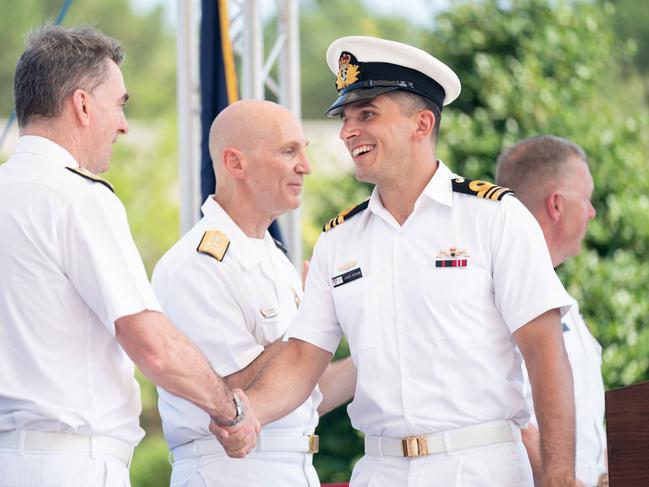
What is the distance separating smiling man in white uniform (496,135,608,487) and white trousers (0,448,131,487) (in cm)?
174

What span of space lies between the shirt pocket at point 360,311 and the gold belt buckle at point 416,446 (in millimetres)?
274

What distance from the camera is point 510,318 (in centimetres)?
293

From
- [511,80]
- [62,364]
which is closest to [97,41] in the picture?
[62,364]

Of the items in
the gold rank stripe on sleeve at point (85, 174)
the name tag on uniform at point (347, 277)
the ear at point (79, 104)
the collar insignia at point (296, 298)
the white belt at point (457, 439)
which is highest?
the ear at point (79, 104)

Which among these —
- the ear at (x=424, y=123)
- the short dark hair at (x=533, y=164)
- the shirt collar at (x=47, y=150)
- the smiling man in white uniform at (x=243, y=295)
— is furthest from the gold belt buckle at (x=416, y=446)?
the short dark hair at (x=533, y=164)

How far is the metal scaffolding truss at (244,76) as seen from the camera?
4.71m

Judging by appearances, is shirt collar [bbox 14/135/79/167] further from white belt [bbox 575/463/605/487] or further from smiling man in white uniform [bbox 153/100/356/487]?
white belt [bbox 575/463/605/487]

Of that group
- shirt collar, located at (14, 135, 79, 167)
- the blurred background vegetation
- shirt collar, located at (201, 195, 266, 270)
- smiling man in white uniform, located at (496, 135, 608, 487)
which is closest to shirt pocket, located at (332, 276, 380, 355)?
shirt collar, located at (201, 195, 266, 270)

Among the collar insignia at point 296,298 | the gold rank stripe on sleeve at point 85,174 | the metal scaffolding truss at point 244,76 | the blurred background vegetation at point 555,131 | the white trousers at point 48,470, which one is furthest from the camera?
the blurred background vegetation at point 555,131

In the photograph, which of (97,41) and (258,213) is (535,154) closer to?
(258,213)

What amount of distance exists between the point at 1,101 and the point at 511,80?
13918mm

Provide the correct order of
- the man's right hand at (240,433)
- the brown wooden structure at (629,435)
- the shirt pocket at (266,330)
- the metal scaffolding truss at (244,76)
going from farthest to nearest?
the metal scaffolding truss at (244,76)
the shirt pocket at (266,330)
the man's right hand at (240,433)
the brown wooden structure at (629,435)

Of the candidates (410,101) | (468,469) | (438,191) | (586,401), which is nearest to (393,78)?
(410,101)

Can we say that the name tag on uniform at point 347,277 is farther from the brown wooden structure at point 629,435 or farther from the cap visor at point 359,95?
the brown wooden structure at point 629,435
